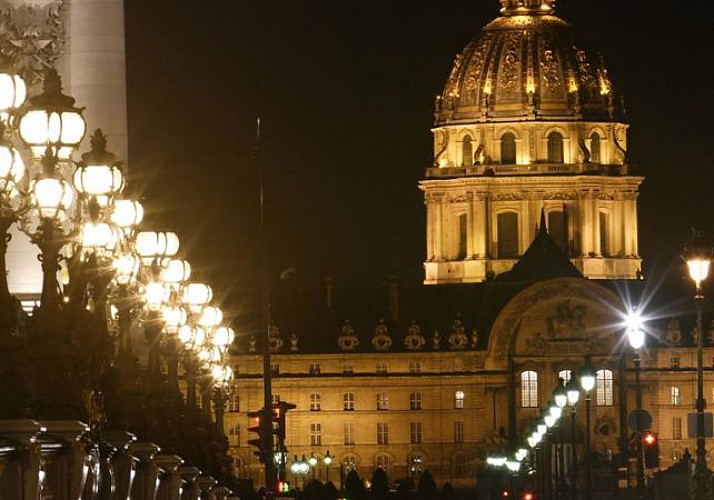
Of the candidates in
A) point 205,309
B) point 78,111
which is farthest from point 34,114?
point 205,309

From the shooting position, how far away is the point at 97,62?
51594 millimetres

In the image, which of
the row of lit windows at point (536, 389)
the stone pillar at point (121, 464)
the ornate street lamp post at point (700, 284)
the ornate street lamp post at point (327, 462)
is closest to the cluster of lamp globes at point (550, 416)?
the ornate street lamp post at point (700, 284)

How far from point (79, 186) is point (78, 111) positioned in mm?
2755

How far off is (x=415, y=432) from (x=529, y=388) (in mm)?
7076

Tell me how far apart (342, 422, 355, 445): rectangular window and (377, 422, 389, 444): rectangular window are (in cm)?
154

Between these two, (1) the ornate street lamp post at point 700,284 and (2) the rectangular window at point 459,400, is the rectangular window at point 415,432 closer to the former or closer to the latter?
(2) the rectangular window at point 459,400

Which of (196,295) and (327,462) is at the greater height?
(196,295)

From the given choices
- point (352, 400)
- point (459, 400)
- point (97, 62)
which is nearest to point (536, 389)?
point (459, 400)

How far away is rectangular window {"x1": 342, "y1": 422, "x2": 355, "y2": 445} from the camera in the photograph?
19875cm

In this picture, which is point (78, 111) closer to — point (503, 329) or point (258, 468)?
point (258, 468)

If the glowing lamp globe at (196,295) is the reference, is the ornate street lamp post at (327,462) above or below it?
below

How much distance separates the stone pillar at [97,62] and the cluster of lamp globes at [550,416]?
2313cm

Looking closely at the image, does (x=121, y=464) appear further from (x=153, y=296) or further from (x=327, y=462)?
(x=327, y=462)

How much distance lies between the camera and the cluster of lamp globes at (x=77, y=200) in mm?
32781
